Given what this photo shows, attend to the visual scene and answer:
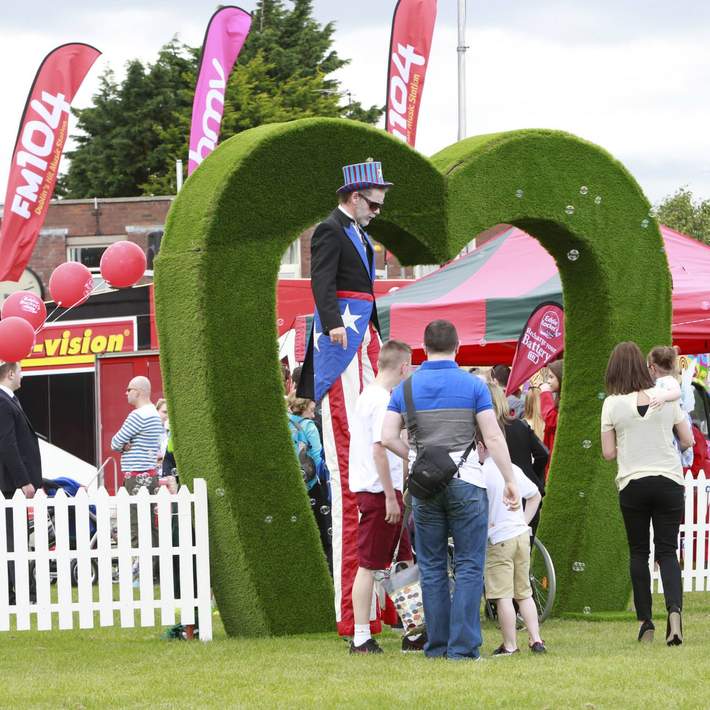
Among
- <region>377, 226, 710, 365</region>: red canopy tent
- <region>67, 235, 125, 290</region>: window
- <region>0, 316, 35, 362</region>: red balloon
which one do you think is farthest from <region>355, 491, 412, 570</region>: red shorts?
<region>67, 235, 125, 290</region>: window

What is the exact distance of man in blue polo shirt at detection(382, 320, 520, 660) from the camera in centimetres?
653

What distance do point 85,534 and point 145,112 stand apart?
36986 millimetres

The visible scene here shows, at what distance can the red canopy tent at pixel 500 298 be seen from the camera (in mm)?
11844

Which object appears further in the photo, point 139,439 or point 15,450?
point 139,439

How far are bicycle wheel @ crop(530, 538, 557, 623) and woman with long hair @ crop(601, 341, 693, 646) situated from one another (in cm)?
89

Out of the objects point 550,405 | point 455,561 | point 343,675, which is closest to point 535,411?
point 550,405

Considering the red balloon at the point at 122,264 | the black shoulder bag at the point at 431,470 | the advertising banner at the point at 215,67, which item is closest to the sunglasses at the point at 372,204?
the black shoulder bag at the point at 431,470

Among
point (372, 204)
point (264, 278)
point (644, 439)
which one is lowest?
point (644, 439)

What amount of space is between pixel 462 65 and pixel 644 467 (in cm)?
1906

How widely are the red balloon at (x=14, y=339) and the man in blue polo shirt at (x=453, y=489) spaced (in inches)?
338

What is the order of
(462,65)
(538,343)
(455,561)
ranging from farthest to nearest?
(462,65)
(538,343)
(455,561)

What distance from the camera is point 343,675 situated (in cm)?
623

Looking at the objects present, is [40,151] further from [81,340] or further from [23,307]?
[81,340]

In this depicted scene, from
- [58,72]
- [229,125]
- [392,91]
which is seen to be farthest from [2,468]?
[229,125]
